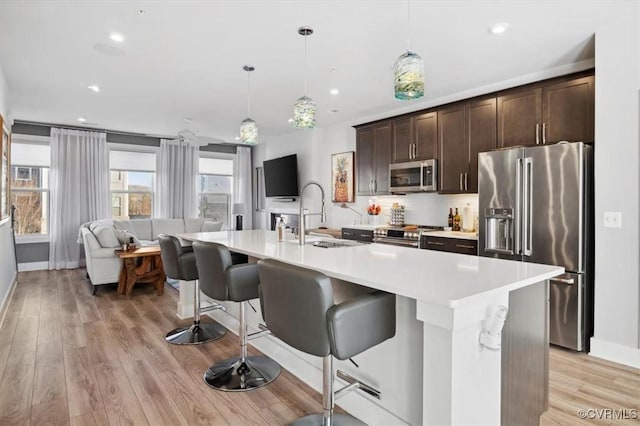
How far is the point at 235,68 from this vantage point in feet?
13.0

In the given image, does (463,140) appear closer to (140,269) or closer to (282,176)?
(282,176)

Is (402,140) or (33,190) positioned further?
(33,190)

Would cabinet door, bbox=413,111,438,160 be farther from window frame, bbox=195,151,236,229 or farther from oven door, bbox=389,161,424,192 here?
window frame, bbox=195,151,236,229

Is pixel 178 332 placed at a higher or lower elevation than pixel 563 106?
lower

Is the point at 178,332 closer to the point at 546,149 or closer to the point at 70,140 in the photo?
the point at 546,149

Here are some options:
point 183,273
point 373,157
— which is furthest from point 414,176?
point 183,273

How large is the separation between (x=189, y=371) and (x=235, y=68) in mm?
2945

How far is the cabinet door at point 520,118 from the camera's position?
3869mm

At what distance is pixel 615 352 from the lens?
9.87 feet

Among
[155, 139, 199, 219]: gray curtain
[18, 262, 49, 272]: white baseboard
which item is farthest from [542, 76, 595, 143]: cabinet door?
[18, 262, 49, 272]: white baseboard

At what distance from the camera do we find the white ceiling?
2.77 m

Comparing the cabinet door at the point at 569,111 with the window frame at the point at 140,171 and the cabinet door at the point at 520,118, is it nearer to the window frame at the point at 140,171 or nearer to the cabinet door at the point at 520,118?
the cabinet door at the point at 520,118

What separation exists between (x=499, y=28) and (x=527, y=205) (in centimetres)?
156

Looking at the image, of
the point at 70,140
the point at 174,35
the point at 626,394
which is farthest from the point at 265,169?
the point at 626,394
